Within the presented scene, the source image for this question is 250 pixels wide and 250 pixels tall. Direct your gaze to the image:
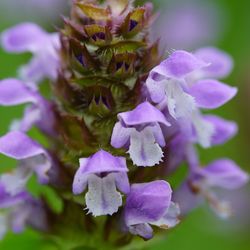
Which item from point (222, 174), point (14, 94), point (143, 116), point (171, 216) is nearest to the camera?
point (143, 116)

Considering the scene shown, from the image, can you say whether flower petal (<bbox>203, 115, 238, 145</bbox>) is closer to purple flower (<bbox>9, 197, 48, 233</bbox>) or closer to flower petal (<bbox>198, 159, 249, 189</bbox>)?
flower petal (<bbox>198, 159, 249, 189</bbox>)

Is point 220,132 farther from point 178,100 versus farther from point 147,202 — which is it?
point 147,202

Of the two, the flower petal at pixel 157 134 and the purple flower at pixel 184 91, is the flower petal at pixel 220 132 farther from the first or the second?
the flower petal at pixel 157 134

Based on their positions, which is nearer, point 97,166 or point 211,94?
point 97,166

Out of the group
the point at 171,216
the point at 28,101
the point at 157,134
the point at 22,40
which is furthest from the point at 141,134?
the point at 22,40

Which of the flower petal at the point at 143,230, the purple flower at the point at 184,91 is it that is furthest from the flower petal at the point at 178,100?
the flower petal at the point at 143,230

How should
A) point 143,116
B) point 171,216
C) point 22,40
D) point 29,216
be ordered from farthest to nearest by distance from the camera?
point 22,40
point 29,216
point 171,216
point 143,116

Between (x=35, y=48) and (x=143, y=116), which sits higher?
(x=143, y=116)
